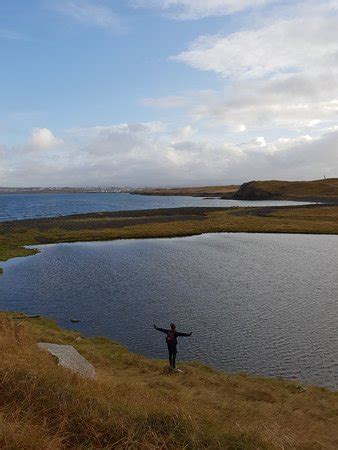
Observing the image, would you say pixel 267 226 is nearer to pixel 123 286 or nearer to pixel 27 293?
pixel 123 286

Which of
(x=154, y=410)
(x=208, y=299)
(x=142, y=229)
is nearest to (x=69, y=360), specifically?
(x=154, y=410)

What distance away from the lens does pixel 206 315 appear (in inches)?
1231

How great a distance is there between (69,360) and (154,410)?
929 centimetres

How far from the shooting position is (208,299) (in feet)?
117

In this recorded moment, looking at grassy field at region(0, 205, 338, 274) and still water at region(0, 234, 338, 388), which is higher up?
grassy field at region(0, 205, 338, 274)

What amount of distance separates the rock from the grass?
725mm

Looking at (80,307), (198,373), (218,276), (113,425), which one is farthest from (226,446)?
(218,276)

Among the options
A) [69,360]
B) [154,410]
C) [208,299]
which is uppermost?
[154,410]

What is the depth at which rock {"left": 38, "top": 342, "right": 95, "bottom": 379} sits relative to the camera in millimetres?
18969

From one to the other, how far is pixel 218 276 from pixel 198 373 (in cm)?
2371

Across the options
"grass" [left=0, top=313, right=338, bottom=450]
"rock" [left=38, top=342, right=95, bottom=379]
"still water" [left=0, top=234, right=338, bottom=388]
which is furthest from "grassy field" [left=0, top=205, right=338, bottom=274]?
"grass" [left=0, top=313, right=338, bottom=450]

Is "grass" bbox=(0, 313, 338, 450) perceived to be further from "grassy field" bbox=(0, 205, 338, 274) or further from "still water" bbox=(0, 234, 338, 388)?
"grassy field" bbox=(0, 205, 338, 274)

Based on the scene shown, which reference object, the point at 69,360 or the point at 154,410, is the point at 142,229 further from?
the point at 154,410

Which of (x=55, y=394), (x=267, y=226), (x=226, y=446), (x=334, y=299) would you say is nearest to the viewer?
(x=226, y=446)
